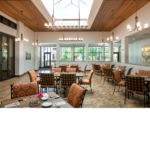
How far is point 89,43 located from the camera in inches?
472

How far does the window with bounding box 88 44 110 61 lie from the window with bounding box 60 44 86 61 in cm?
74

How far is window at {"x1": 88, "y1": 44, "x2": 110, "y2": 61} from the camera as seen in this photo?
12164 millimetres

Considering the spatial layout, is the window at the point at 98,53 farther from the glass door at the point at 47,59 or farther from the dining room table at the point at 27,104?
the dining room table at the point at 27,104

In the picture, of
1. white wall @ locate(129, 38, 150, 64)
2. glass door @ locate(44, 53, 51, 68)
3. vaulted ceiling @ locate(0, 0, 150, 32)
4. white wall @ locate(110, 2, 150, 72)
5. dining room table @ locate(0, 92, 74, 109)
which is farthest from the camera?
glass door @ locate(44, 53, 51, 68)

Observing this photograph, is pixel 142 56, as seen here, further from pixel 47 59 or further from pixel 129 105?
pixel 47 59

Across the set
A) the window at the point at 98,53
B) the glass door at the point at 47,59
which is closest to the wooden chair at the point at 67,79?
the window at the point at 98,53

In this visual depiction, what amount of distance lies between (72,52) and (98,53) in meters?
2.80

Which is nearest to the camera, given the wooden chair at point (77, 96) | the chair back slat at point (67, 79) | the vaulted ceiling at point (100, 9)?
the wooden chair at point (77, 96)

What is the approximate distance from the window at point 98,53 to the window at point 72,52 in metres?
0.74

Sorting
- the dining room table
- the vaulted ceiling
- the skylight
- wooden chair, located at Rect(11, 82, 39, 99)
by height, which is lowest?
the dining room table

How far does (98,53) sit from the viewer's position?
1234 cm

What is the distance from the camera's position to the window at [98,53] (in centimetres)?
1216

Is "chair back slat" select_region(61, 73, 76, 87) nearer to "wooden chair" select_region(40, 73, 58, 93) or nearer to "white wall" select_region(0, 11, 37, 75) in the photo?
"wooden chair" select_region(40, 73, 58, 93)

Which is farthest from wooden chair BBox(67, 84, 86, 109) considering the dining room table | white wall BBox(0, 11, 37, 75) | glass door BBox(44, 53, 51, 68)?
glass door BBox(44, 53, 51, 68)
